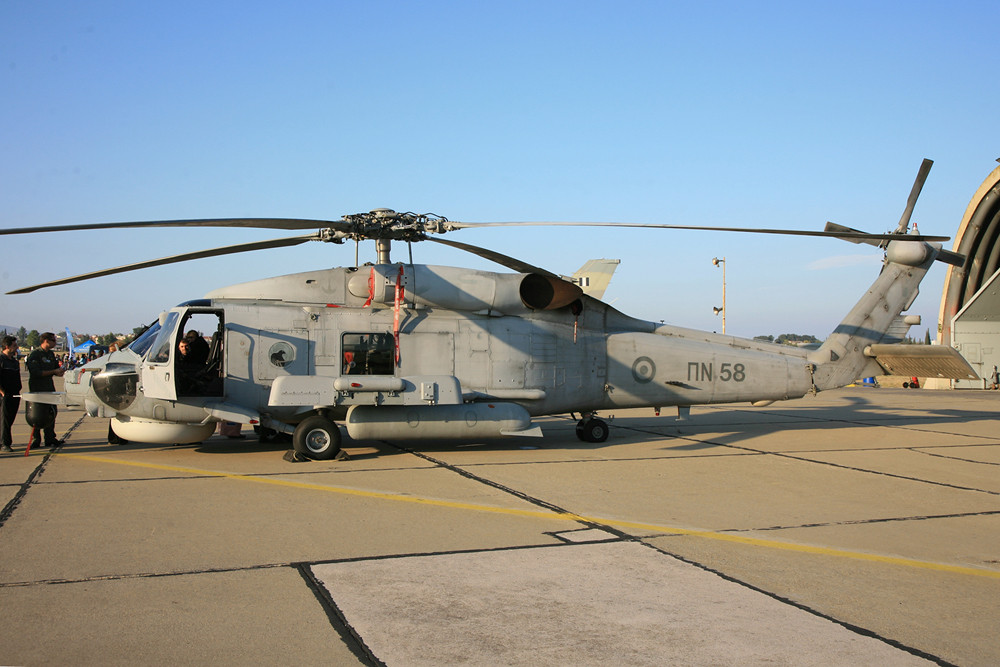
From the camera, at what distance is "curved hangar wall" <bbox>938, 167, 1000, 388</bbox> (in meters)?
33.3

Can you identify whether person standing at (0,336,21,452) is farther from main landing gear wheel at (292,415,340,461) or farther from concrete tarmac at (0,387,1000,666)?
main landing gear wheel at (292,415,340,461)

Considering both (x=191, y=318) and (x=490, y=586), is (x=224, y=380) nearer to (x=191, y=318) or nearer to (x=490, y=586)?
(x=191, y=318)

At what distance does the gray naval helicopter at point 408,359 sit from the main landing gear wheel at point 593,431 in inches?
0.8

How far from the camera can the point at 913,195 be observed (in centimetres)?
1281

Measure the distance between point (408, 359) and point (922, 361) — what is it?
8.98 m

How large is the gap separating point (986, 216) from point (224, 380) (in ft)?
121

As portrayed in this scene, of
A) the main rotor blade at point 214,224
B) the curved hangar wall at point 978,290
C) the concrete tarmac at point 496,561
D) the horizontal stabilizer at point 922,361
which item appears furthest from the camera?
the curved hangar wall at point 978,290

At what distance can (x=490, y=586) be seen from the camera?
16.1ft

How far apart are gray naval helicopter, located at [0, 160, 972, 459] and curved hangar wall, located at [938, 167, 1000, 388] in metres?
24.4

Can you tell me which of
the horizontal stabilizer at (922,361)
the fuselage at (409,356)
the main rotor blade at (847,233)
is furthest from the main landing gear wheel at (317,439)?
the horizontal stabilizer at (922,361)

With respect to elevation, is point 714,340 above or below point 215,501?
above

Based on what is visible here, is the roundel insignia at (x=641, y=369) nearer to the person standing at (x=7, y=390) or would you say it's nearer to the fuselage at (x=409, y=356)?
the fuselage at (x=409, y=356)

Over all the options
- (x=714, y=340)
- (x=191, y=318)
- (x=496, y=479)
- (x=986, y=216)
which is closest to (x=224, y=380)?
(x=191, y=318)

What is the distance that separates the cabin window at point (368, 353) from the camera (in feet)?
36.6
